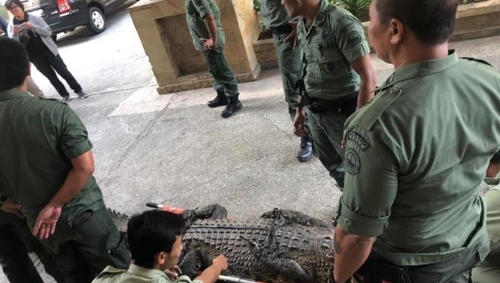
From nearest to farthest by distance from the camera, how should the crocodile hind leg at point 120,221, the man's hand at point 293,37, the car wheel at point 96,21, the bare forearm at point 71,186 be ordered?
the bare forearm at point 71,186 < the crocodile hind leg at point 120,221 < the man's hand at point 293,37 < the car wheel at point 96,21

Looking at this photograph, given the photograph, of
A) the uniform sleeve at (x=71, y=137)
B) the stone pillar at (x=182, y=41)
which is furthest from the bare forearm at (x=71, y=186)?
the stone pillar at (x=182, y=41)

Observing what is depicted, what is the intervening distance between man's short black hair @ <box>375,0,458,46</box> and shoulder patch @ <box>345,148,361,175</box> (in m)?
0.39

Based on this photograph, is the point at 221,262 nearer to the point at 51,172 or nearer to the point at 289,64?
the point at 51,172

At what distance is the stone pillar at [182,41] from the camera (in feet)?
18.3

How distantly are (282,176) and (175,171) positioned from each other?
1.25m

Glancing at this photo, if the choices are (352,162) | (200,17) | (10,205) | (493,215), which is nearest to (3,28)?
(200,17)

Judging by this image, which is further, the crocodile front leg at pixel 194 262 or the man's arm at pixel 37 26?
the man's arm at pixel 37 26

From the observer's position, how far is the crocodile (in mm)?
2410

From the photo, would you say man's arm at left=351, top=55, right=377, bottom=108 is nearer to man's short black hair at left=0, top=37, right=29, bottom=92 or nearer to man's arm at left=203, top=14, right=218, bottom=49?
man's short black hair at left=0, top=37, right=29, bottom=92

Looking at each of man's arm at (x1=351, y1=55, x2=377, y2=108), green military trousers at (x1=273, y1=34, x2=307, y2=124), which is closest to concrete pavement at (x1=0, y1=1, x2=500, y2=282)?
green military trousers at (x1=273, y1=34, x2=307, y2=124)

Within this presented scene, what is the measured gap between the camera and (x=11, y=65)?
209 centimetres

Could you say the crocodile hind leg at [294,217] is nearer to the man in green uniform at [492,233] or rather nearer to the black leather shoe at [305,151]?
the man in green uniform at [492,233]

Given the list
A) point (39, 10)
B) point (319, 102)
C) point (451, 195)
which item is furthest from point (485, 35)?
point (39, 10)

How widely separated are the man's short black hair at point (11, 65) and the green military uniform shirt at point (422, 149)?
5.79 feet
